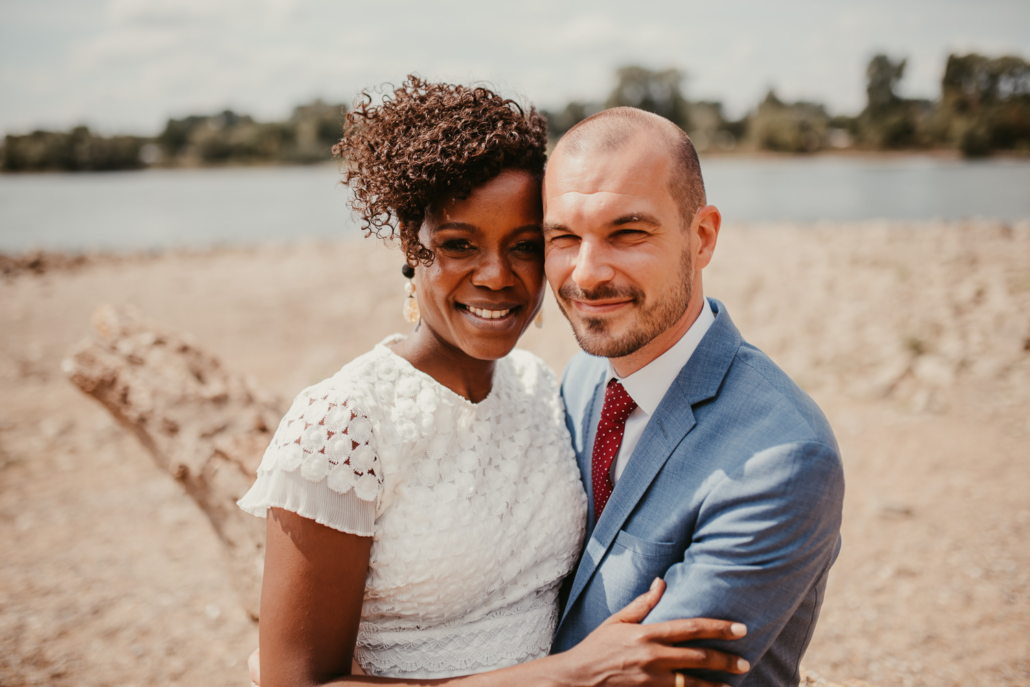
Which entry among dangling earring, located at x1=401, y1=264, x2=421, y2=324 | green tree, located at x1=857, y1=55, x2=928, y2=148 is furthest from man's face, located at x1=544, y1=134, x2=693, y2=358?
green tree, located at x1=857, y1=55, x2=928, y2=148

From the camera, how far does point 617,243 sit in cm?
228

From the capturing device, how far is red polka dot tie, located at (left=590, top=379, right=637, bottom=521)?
250cm

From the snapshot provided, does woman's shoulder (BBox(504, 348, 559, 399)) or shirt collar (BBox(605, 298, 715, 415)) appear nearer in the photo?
shirt collar (BBox(605, 298, 715, 415))

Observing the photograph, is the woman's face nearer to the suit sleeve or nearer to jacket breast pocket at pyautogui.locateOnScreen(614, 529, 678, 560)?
jacket breast pocket at pyautogui.locateOnScreen(614, 529, 678, 560)

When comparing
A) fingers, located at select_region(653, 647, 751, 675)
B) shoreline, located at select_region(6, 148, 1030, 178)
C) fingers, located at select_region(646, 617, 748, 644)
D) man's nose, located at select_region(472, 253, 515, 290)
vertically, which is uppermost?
shoreline, located at select_region(6, 148, 1030, 178)

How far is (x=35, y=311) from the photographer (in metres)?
12.7

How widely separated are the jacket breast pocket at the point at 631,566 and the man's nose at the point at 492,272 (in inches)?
37.3

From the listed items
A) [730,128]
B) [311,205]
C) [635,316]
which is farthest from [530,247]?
[730,128]

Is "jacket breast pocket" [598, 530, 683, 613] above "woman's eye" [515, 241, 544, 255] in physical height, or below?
below

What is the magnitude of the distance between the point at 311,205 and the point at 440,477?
38527mm

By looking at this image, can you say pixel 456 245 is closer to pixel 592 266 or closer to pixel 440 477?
pixel 592 266

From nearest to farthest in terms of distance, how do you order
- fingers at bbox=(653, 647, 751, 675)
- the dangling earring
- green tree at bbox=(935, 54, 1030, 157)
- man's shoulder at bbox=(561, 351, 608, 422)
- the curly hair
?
fingers at bbox=(653, 647, 751, 675), the curly hair, the dangling earring, man's shoulder at bbox=(561, 351, 608, 422), green tree at bbox=(935, 54, 1030, 157)

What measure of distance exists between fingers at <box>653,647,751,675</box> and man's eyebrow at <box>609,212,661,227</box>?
1319mm

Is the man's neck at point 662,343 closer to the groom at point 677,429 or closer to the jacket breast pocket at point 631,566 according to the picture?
the groom at point 677,429
